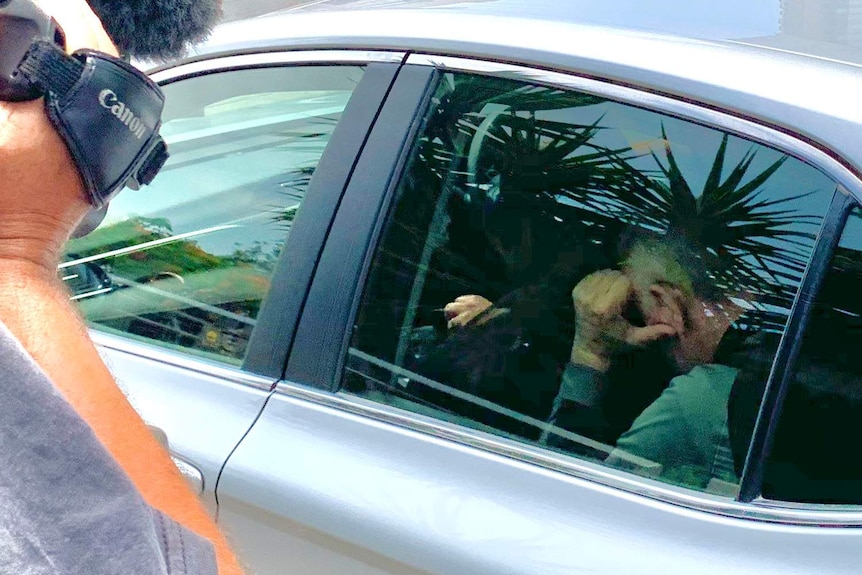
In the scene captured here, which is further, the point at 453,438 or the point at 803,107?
the point at 453,438

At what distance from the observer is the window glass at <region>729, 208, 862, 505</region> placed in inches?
47.4

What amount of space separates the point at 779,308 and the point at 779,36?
0.58m

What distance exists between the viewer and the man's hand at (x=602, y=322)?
143 cm

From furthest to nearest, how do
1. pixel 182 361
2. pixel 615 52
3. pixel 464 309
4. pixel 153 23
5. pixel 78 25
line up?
1. pixel 182 361
2. pixel 464 309
3. pixel 615 52
4. pixel 153 23
5. pixel 78 25

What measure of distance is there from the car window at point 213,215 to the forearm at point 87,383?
966 millimetres

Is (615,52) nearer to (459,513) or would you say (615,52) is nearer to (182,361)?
(459,513)

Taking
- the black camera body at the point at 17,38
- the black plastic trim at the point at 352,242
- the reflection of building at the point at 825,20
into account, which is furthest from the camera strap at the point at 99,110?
the reflection of building at the point at 825,20

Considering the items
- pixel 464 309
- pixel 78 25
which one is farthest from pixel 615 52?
pixel 78 25

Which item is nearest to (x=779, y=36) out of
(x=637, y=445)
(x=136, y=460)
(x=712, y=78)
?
(x=712, y=78)

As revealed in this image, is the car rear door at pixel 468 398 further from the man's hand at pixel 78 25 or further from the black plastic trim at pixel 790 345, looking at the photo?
the man's hand at pixel 78 25

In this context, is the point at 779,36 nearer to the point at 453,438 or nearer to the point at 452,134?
the point at 452,134

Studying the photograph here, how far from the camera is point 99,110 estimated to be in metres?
0.83

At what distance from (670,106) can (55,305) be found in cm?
95

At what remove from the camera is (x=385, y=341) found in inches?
64.2
